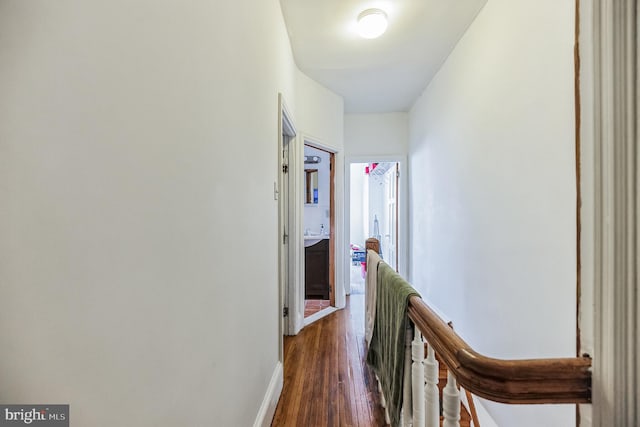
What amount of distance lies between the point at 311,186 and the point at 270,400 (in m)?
3.44

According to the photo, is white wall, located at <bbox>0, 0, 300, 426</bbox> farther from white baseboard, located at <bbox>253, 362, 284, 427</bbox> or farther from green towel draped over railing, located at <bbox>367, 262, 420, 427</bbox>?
green towel draped over railing, located at <bbox>367, 262, 420, 427</bbox>

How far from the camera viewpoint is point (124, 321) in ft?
1.80

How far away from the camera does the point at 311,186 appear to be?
4.71 metres

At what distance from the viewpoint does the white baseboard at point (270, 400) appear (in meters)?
1.46

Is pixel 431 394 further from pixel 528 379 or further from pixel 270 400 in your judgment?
pixel 270 400

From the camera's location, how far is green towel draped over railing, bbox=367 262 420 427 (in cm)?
116

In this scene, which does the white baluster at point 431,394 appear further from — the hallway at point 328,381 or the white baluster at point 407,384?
the hallway at point 328,381

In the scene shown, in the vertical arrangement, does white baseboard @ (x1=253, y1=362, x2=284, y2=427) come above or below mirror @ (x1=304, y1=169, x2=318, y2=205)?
below

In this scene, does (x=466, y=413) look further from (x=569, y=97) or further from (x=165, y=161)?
(x=165, y=161)

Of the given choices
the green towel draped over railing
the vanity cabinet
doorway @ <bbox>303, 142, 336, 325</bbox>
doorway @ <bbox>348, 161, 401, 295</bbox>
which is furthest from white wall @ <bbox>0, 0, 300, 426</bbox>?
doorway @ <bbox>348, 161, 401, 295</bbox>

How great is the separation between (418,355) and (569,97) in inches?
46.5

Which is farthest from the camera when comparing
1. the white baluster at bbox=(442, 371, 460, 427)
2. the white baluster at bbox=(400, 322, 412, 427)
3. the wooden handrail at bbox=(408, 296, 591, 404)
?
the white baluster at bbox=(400, 322, 412, 427)

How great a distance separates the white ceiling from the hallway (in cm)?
263

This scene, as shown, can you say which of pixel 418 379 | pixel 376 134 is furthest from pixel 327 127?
pixel 418 379
